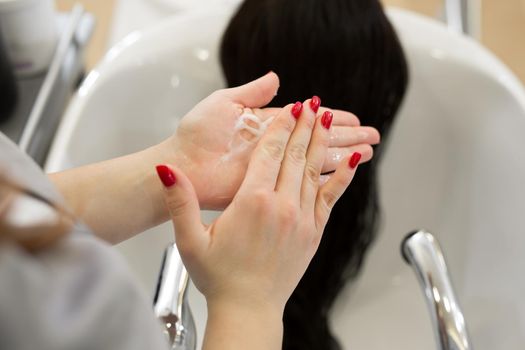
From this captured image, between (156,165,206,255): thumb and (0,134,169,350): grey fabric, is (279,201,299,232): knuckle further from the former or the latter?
(0,134,169,350): grey fabric

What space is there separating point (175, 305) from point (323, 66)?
56 cm

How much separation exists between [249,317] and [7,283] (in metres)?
0.27

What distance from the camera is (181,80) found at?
1273 millimetres

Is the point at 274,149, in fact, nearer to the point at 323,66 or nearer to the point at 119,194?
the point at 119,194

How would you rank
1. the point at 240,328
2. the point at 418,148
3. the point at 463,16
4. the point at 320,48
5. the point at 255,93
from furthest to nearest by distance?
the point at 463,16 < the point at 418,148 < the point at 320,48 < the point at 255,93 < the point at 240,328

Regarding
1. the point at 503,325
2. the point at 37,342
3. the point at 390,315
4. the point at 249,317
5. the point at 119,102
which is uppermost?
the point at 37,342

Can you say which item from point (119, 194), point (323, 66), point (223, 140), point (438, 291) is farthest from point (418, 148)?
point (119, 194)

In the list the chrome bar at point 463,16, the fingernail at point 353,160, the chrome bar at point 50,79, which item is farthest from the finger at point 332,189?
the chrome bar at point 463,16

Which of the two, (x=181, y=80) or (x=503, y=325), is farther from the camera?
(x=181, y=80)

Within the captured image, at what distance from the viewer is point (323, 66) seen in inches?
44.5

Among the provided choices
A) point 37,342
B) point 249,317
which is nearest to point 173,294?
point 249,317

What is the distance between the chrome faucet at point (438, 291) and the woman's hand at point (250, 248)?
0.26m

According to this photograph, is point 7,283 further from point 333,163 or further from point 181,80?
point 181,80

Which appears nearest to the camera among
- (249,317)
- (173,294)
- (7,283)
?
(7,283)
